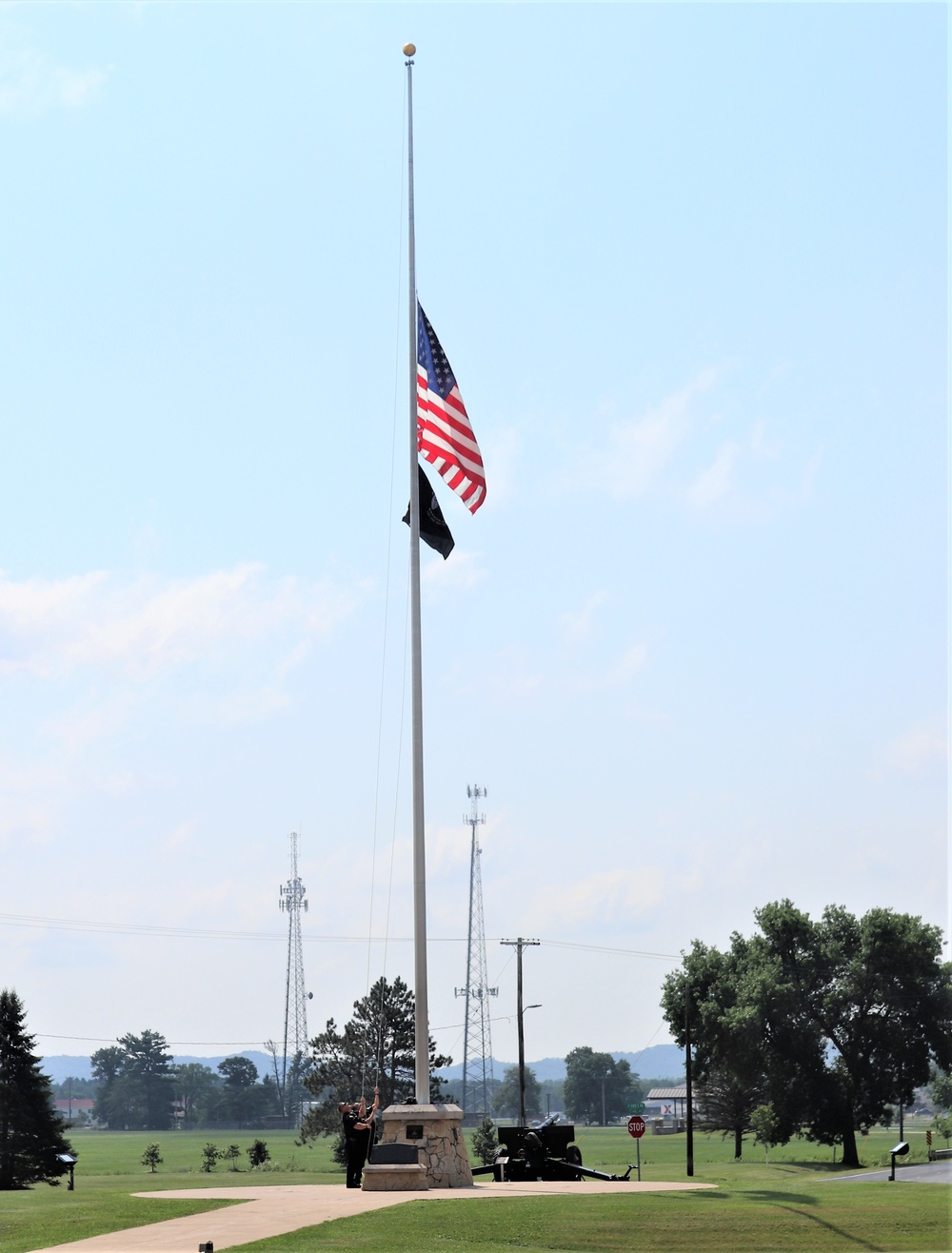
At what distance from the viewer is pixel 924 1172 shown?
5325 centimetres

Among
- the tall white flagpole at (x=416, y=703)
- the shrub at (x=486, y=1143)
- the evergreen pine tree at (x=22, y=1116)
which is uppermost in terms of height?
the tall white flagpole at (x=416, y=703)

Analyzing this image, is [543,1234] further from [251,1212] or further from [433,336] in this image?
[433,336]

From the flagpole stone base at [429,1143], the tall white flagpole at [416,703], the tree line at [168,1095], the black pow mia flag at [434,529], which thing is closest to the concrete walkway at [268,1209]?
the flagpole stone base at [429,1143]

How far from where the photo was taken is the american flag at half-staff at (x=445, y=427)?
27656 millimetres

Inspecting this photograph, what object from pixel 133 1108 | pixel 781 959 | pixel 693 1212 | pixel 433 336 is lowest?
pixel 133 1108

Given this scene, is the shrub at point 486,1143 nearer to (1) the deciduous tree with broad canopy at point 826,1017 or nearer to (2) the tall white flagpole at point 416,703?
(1) the deciduous tree with broad canopy at point 826,1017

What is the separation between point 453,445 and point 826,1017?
50.1 metres

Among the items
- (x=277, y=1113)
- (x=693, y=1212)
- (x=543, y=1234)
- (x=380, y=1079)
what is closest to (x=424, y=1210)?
(x=543, y=1234)

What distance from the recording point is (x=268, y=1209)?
22016mm

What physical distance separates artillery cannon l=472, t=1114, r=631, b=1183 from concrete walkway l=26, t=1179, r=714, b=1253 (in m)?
0.59

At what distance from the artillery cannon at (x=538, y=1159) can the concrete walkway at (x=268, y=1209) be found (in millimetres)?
590

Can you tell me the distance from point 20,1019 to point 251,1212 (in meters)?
36.4

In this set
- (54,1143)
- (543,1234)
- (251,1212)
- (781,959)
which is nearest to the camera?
(543,1234)

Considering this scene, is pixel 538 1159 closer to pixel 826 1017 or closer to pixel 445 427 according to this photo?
pixel 445 427
